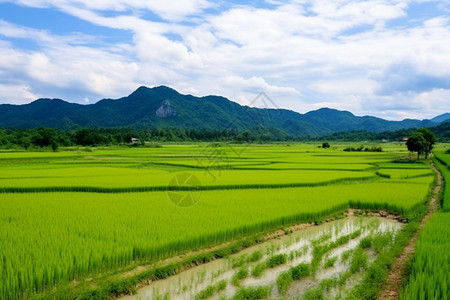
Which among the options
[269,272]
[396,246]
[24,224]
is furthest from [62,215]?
[396,246]

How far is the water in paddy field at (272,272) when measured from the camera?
6.82 metres

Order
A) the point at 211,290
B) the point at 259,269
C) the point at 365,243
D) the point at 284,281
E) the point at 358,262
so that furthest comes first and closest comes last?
the point at 365,243 < the point at 358,262 < the point at 259,269 < the point at 284,281 < the point at 211,290

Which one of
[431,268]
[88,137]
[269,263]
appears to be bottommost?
[269,263]

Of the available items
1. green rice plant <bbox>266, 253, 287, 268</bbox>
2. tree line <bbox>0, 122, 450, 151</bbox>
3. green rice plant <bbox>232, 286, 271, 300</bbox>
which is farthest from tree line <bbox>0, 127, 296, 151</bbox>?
green rice plant <bbox>232, 286, 271, 300</bbox>

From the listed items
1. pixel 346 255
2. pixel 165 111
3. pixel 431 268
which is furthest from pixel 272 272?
pixel 165 111

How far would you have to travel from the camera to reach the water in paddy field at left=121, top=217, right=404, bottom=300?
6.82m

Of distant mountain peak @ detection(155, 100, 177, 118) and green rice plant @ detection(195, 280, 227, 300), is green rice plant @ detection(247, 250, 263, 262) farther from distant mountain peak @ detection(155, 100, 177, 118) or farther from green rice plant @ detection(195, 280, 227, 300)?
distant mountain peak @ detection(155, 100, 177, 118)

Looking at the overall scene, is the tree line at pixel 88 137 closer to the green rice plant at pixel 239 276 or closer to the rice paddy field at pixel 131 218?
the rice paddy field at pixel 131 218

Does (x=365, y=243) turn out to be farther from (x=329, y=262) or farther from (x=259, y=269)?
(x=259, y=269)

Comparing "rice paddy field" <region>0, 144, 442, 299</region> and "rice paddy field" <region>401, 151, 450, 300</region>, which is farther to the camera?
"rice paddy field" <region>0, 144, 442, 299</region>

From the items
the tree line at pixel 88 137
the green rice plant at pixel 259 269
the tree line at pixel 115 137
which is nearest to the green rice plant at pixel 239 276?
the green rice plant at pixel 259 269

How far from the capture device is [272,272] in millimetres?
7922

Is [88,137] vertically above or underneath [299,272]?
above

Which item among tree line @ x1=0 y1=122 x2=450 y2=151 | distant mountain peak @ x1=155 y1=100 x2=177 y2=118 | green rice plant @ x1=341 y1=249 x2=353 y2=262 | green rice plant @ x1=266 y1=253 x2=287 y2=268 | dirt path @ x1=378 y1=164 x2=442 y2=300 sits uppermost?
distant mountain peak @ x1=155 y1=100 x2=177 y2=118
